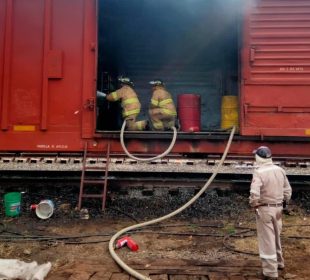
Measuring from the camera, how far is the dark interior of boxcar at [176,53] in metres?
9.45

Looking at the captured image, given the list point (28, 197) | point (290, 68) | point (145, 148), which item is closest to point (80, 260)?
point (145, 148)

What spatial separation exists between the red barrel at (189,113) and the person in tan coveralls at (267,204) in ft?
9.58

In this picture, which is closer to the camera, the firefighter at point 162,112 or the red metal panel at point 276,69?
the red metal panel at point 276,69

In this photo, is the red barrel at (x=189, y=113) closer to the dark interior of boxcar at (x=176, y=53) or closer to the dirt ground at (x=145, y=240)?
the dirt ground at (x=145, y=240)

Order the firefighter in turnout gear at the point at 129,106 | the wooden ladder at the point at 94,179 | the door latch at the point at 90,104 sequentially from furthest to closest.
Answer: the firefighter in turnout gear at the point at 129,106 < the door latch at the point at 90,104 < the wooden ladder at the point at 94,179

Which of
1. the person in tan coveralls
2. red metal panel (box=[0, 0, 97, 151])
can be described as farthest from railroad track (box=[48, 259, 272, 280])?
red metal panel (box=[0, 0, 97, 151])

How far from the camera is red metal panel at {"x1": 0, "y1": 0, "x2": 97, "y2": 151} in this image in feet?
20.5

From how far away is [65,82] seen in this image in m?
6.29

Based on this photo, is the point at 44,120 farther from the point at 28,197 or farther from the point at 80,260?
the point at 80,260

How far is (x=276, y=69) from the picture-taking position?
6309mm

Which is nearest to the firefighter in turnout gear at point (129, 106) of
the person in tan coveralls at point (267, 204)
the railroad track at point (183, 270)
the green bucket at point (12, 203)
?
the green bucket at point (12, 203)

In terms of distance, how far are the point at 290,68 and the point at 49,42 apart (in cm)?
402

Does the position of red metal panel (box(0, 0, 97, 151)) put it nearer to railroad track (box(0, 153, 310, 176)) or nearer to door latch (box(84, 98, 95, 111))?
door latch (box(84, 98, 95, 111))

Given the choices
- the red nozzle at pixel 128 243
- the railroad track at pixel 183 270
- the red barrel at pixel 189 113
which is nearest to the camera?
the railroad track at pixel 183 270
